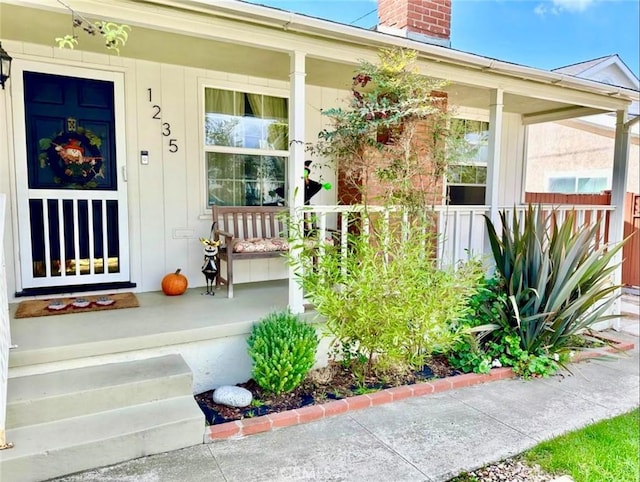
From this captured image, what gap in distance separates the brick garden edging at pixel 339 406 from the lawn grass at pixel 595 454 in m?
0.89

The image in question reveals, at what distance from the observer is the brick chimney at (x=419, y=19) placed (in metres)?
5.74

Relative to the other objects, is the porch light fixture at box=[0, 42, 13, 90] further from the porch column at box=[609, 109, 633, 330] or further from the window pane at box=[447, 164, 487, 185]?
the porch column at box=[609, 109, 633, 330]

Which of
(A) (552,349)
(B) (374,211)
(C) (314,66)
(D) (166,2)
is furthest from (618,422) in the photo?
(D) (166,2)

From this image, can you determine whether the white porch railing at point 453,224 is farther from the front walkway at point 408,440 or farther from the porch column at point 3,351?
the porch column at point 3,351

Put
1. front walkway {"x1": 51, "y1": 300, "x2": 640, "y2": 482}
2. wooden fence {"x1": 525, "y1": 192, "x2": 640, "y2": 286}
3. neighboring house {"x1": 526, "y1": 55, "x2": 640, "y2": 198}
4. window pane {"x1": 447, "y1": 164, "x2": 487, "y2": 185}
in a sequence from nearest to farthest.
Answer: front walkway {"x1": 51, "y1": 300, "x2": 640, "y2": 482} → window pane {"x1": 447, "y1": 164, "x2": 487, "y2": 185} → wooden fence {"x1": 525, "y1": 192, "x2": 640, "y2": 286} → neighboring house {"x1": 526, "y1": 55, "x2": 640, "y2": 198}

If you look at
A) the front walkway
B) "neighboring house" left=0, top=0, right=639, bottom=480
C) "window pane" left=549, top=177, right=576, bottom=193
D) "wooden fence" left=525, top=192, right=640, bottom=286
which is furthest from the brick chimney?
"window pane" left=549, top=177, right=576, bottom=193

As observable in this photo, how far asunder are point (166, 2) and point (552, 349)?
4280mm

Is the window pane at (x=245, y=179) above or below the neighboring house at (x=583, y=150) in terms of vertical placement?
below

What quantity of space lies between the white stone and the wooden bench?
4.04ft

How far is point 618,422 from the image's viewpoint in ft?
10.7

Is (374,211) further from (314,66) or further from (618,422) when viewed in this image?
(618,422)

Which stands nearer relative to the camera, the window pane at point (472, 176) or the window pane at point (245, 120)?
the window pane at point (245, 120)

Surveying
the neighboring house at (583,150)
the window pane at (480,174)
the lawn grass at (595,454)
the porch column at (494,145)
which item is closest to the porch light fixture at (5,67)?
the porch column at (494,145)

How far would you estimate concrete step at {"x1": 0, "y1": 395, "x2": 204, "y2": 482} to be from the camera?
7.68 ft
